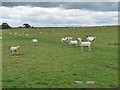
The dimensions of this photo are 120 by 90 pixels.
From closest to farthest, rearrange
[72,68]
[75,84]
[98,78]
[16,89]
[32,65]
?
1. [16,89]
2. [75,84]
3. [98,78]
4. [72,68]
5. [32,65]

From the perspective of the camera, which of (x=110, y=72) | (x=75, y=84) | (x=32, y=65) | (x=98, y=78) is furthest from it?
(x=32, y=65)

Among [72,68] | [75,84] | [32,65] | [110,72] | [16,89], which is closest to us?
[16,89]

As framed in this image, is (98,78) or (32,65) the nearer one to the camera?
(98,78)

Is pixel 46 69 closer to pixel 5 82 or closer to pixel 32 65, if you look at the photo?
pixel 32 65

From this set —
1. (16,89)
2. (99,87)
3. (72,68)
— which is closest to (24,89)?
(16,89)

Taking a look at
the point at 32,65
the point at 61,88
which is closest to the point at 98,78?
the point at 61,88

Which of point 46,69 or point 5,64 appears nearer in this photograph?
point 46,69

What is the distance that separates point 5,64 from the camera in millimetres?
25000

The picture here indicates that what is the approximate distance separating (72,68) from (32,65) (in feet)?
12.4

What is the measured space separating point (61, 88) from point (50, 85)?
2.99 ft

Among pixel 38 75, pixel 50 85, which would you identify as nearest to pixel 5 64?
pixel 38 75

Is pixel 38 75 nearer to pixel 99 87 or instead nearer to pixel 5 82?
pixel 5 82

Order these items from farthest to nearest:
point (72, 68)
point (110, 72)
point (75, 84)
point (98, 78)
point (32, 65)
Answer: point (32, 65) < point (72, 68) < point (110, 72) < point (98, 78) < point (75, 84)

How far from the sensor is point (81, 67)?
23.2 meters
